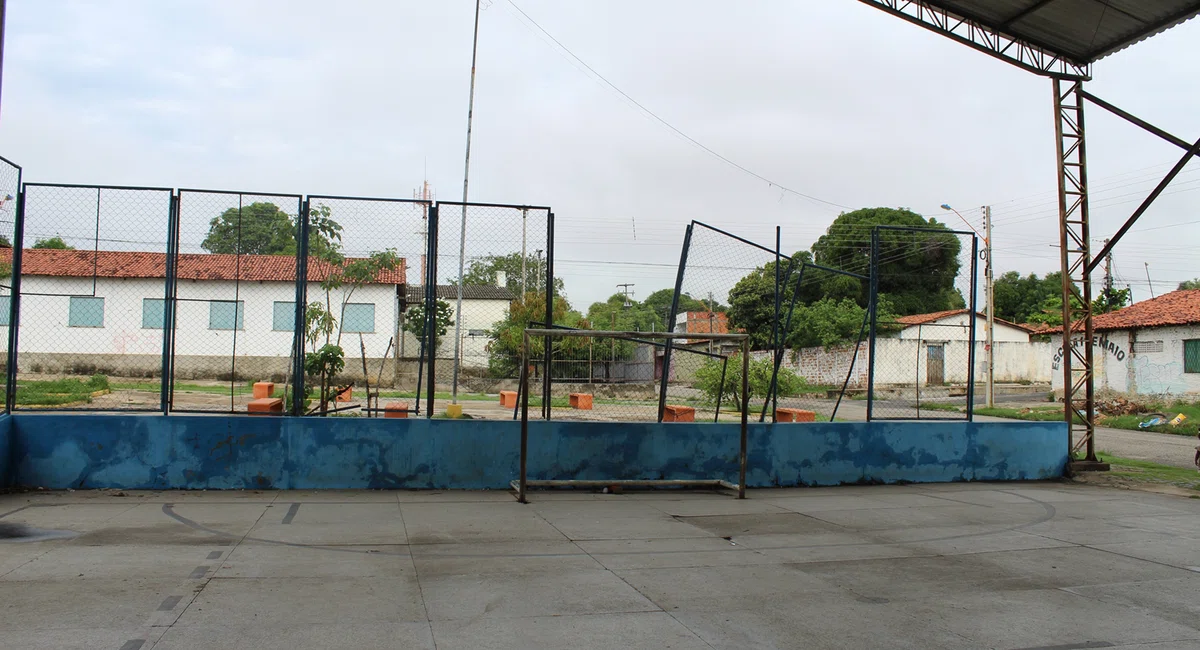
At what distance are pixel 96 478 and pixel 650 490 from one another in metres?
6.40

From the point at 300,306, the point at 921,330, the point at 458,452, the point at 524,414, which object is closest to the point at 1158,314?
the point at 921,330

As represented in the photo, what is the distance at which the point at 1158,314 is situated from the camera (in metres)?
28.0

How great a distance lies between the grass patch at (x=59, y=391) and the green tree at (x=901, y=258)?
40.8m

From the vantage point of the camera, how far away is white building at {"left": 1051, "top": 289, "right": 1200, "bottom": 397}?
26078 millimetres

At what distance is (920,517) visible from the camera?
840 cm

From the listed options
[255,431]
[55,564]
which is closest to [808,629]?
[55,564]

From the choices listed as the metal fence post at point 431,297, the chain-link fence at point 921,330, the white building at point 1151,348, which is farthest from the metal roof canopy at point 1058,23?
the white building at point 1151,348

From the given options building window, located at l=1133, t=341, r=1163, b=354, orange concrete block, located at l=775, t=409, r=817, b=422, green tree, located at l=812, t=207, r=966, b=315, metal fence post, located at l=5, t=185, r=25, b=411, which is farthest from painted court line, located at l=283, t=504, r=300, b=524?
green tree, located at l=812, t=207, r=966, b=315

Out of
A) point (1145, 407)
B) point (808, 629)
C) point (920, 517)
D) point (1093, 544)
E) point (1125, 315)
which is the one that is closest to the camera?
point (808, 629)

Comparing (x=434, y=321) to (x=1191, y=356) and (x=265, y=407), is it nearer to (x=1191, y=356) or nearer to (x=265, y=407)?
(x=265, y=407)

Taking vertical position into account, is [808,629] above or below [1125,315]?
below

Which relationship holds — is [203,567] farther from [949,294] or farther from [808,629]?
[949,294]

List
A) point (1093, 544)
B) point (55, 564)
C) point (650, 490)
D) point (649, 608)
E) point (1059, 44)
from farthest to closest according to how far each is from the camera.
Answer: point (1059, 44) < point (650, 490) < point (1093, 544) < point (55, 564) < point (649, 608)

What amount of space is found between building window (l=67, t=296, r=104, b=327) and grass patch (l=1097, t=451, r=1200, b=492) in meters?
15.5
